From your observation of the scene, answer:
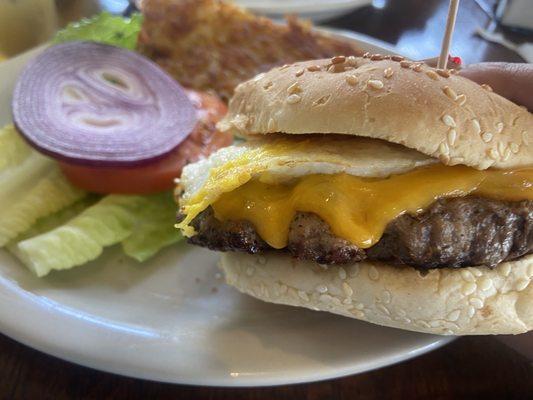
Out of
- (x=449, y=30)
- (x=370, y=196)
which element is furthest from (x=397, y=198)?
(x=449, y=30)

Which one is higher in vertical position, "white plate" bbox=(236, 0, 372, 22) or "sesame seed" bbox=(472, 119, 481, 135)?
"sesame seed" bbox=(472, 119, 481, 135)

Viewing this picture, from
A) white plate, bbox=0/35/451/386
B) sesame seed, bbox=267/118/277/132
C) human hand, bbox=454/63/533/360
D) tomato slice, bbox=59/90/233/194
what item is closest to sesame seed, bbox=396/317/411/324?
white plate, bbox=0/35/451/386

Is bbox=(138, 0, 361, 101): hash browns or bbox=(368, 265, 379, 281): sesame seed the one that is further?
bbox=(138, 0, 361, 101): hash browns

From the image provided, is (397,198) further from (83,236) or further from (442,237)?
(83,236)

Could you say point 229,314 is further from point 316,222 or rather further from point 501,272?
point 501,272

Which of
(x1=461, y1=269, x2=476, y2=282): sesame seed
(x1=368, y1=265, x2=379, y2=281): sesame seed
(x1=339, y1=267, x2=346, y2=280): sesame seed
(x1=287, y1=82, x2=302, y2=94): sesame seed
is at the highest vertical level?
(x1=287, y1=82, x2=302, y2=94): sesame seed

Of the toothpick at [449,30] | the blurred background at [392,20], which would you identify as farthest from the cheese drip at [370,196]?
the blurred background at [392,20]

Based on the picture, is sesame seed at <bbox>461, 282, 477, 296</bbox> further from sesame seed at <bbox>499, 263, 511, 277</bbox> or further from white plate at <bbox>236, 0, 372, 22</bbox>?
white plate at <bbox>236, 0, 372, 22</bbox>

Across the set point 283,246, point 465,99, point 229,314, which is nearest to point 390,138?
point 465,99

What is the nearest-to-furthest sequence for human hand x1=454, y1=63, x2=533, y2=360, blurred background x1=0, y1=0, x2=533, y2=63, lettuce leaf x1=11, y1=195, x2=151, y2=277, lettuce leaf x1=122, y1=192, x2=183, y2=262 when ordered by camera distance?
1. human hand x1=454, y1=63, x2=533, y2=360
2. lettuce leaf x1=11, y1=195, x2=151, y2=277
3. lettuce leaf x1=122, y1=192, x2=183, y2=262
4. blurred background x1=0, y1=0, x2=533, y2=63
